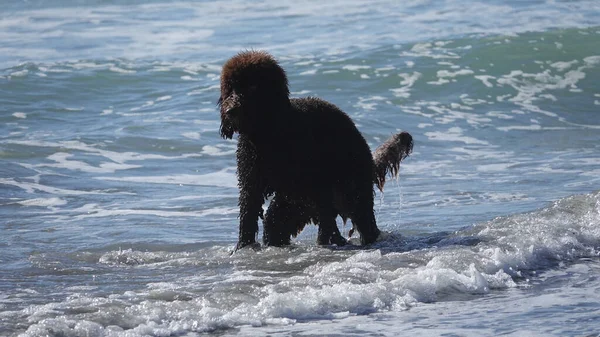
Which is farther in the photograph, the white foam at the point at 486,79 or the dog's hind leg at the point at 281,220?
the white foam at the point at 486,79

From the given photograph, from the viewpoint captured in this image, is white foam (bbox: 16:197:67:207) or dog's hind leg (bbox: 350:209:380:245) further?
white foam (bbox: 16:197:67:207)

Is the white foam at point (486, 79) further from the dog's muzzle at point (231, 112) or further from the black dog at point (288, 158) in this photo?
the dog's muzzle at point (231, 112)

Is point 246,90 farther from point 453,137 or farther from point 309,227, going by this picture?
point 453,137

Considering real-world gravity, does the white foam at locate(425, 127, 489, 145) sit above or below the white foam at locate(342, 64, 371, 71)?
below

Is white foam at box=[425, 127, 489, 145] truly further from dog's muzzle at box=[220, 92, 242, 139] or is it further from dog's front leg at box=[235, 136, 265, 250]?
dog's muzzle at box=[220, 92, 242, 139]

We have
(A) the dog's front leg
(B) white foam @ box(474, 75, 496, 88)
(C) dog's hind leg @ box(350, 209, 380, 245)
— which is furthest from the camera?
(B) white foam @ box(474, 75, 496, 88)

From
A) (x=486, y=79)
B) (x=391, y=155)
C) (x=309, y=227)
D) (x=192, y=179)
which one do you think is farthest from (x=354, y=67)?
(x=391, y=155)

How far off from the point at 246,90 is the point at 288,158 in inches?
23.8

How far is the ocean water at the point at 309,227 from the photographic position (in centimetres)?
609

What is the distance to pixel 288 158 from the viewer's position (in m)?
7.28

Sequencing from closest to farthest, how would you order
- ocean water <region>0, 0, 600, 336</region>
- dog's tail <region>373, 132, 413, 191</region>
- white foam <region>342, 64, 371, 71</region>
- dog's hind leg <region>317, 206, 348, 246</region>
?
ocean water <region>0, 0, 600, 336</region>, dog's hind leg <region>317, 206, 348, 246</region>, dog's tail <region>373, 132, 413, 191</region>, white foam <region>342, 64, 371, 71</region>

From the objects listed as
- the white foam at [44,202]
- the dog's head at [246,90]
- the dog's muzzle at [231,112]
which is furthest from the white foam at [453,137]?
the dog's muzzle at [231,112]

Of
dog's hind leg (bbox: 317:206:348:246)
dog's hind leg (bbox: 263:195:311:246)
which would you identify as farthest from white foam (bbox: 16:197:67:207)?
dog's hind leg (bbox: 317:206:348:246)

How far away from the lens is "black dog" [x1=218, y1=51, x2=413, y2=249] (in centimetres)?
703
